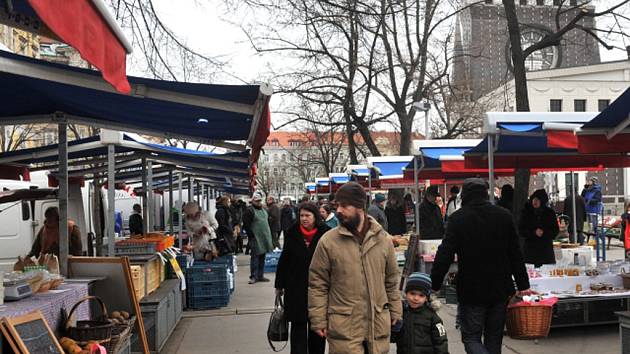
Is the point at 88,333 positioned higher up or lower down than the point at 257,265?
higher up

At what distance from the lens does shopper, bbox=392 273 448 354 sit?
4531 mm

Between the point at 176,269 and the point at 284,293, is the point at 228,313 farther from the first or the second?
the point at 284,293

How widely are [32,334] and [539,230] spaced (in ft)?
25.3

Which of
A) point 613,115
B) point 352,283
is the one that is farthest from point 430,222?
point 352,283

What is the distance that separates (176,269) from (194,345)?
1659mm

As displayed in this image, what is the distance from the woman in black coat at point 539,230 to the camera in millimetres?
9438

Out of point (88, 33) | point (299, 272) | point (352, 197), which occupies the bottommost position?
point (299, 272)

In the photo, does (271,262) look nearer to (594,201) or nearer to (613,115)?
(594,201)

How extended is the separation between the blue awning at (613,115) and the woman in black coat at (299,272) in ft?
11.1

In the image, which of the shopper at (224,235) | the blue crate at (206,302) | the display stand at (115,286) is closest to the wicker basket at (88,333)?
the display stand at (115,286)

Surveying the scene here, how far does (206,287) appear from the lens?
9898 millimetres

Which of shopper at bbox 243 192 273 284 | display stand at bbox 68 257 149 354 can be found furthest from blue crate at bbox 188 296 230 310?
display stand at bbox 68 257 149 354

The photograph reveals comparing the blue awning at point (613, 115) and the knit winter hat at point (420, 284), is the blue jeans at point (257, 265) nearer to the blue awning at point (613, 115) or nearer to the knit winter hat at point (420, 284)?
the blue awning at point (613, 115)

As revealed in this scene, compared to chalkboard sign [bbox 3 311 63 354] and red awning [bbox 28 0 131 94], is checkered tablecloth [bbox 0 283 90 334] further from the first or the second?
red awning [bbox 28 0 131 94]
